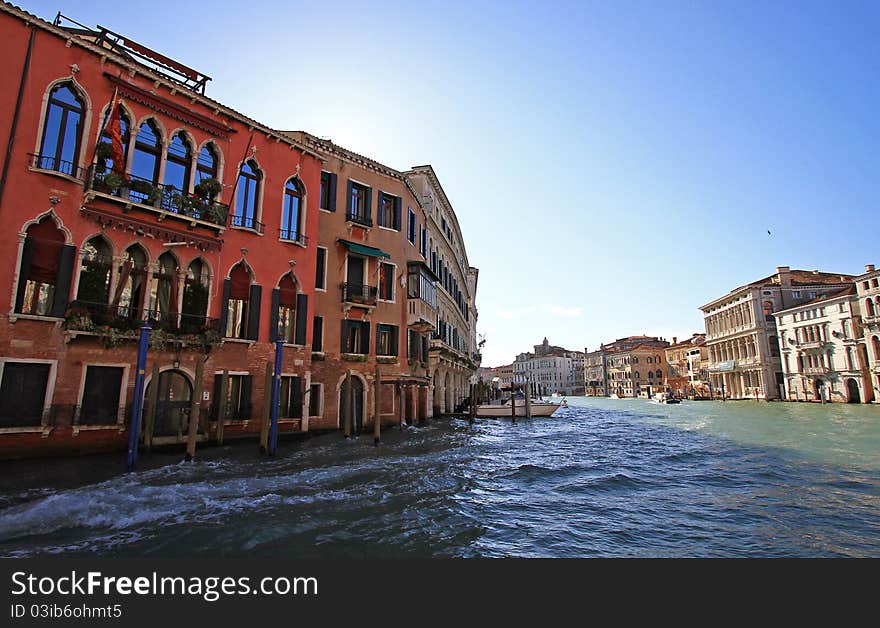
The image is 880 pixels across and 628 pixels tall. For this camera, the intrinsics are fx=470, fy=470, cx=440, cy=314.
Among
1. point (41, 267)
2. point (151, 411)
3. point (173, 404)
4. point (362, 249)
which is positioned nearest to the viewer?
point (41, 267)

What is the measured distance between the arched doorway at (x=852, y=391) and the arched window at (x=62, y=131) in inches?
2077

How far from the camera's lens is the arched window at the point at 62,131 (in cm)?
1095

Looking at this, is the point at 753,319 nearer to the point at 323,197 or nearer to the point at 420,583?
the point at 323,197

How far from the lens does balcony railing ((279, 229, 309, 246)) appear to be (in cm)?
1579

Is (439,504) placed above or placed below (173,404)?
below

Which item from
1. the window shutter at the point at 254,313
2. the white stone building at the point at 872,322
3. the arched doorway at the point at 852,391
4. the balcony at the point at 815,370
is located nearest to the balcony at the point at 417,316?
the window shutter at the point at 254,313

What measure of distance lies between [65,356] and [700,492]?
13.9 metres

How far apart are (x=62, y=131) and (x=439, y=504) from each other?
12.2 metres

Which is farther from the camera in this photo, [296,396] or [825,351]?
[825,351]

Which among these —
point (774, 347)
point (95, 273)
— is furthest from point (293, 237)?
point (774, 347)

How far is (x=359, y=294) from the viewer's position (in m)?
18.1

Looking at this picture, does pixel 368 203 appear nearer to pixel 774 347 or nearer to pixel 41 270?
pixel 41 270

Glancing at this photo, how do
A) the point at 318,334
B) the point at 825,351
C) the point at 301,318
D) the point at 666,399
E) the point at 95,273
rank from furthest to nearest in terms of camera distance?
the point at 666,399
the point at 825,351
the point at 318,334
the point at 301,318
the point at 95,273

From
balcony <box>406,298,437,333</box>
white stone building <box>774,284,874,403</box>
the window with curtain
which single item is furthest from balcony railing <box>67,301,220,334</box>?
white stone building <box>774,284,874,403</box>
